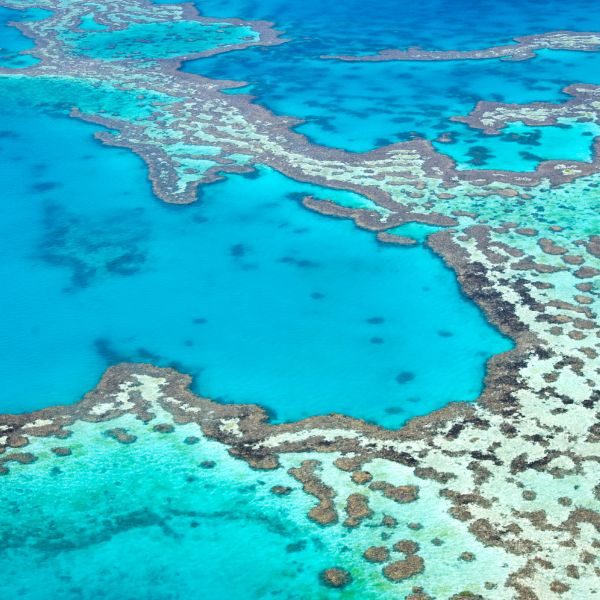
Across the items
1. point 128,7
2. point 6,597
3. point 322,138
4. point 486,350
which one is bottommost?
point 6,597

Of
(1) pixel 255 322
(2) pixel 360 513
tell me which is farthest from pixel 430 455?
(1) pixel 255 322

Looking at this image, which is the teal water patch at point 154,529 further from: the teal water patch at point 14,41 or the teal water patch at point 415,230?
the teal water patch at point 14,41

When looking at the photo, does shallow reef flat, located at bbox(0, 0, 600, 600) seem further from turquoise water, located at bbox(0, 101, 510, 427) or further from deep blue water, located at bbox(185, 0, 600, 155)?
deep blue water, located at bbox(185, 0, 600, 155)

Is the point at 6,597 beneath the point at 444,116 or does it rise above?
beneath

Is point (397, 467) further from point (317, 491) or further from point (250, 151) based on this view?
point (250, 151)

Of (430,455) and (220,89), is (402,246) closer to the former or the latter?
(430,455)

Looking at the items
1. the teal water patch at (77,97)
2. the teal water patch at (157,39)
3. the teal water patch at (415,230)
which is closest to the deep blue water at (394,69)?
the teal water patch at (157,39)

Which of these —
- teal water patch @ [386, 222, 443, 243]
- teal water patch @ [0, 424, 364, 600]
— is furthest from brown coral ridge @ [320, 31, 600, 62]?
teal water patch @ [0, 424, 364, 600]
